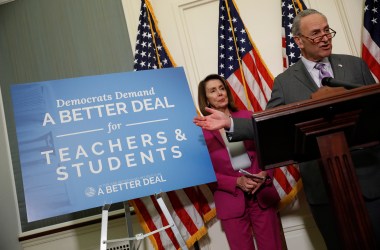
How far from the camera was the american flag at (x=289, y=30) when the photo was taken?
304 centimetres

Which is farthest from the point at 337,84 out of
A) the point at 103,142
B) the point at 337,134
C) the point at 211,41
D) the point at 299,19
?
the point at 211,41

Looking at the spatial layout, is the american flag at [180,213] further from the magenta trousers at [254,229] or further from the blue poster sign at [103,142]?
the blue poster sign at [103,142]

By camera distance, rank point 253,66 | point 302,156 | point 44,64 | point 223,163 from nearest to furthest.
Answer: point 302,156 → point 223,163 → point 253,66 → point 44,64

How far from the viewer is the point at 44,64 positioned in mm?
3344

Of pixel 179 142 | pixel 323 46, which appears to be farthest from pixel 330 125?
pixel 179 142

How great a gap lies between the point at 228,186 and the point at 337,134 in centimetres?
129

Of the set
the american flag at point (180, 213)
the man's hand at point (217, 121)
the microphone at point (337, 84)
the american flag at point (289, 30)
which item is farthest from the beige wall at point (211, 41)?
the microphone at point (337, 84)

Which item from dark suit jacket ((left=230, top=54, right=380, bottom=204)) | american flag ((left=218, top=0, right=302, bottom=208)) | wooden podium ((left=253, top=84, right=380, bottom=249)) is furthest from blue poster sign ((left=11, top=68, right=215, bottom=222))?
wooden podium ((left=253, top=84, right=380, bottom=249))

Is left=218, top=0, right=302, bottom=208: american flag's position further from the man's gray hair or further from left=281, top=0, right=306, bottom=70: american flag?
the man's gray hair

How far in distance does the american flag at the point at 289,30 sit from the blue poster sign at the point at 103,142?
1158 mm

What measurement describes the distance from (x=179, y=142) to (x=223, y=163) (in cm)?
44

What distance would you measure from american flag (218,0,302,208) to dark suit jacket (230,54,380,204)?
2.99 ft

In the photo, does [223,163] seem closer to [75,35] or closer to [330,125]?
[330,125]

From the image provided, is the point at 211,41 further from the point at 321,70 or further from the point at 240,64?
the point at 321,70
